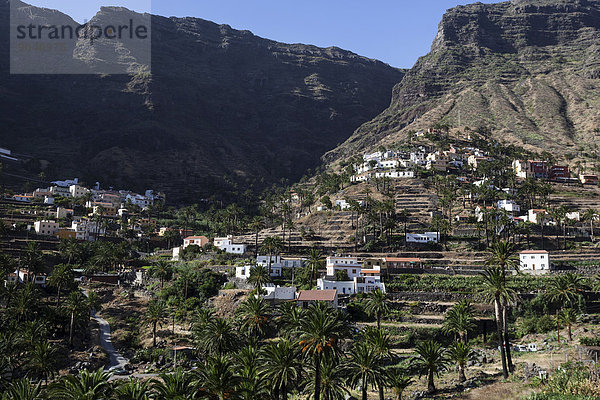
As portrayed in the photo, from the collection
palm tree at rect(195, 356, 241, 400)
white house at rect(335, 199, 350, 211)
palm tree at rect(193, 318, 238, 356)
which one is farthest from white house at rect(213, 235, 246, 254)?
palm tree at rect(195, 356, 241, 400)

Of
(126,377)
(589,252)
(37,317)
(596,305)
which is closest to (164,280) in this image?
(37,317)

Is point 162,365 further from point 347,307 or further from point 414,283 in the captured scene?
point 414,283

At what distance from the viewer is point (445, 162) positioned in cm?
18062

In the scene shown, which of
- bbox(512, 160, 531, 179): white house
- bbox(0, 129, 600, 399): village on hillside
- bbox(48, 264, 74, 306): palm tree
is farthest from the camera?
bbox(512, 160, 531, 179): white house

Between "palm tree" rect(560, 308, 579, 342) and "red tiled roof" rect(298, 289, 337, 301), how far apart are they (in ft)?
120

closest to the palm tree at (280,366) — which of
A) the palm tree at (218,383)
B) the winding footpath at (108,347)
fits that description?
the palm tree at (218,383)

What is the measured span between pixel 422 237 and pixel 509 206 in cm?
3247

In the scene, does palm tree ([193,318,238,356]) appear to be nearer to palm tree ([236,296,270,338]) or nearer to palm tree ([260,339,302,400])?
palm tree ([236,296,270,338])

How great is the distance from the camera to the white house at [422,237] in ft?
413

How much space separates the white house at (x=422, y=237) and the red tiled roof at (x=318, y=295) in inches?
1799

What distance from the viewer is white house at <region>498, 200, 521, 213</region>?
138 meters

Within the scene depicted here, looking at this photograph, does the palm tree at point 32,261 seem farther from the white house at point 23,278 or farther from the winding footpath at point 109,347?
the winding footpath at point 109,347

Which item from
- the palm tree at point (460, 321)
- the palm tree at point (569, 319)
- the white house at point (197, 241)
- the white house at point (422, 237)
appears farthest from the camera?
the white house at point (197, 241)

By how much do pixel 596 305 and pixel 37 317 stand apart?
97.3 meters
